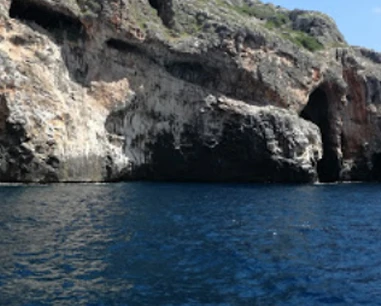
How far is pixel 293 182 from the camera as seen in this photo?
58.6 meters

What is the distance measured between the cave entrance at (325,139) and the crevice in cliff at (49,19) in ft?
111

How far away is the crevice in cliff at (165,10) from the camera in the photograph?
189 ft

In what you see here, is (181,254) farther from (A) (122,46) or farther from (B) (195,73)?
(B) (195,73)

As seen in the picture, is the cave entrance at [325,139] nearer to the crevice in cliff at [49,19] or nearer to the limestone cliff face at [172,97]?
the limestone cliff face at [172,97]

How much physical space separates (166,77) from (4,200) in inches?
1169

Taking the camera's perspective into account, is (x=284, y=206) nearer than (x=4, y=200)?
No

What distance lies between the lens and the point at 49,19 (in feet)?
161

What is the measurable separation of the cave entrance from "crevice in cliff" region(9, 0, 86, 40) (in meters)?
33.7

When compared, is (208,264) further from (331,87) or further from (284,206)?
(331,87)

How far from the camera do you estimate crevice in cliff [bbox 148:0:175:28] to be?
57703 mm

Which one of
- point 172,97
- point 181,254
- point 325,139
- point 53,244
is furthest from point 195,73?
point 181,254

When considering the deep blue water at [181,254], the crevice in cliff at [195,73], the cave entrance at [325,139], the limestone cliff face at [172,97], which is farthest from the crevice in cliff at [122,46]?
the cave entrance at [325,139]

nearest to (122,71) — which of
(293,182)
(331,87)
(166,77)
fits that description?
(166,77)

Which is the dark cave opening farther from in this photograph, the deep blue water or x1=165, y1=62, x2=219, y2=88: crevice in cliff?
the deep blue water
